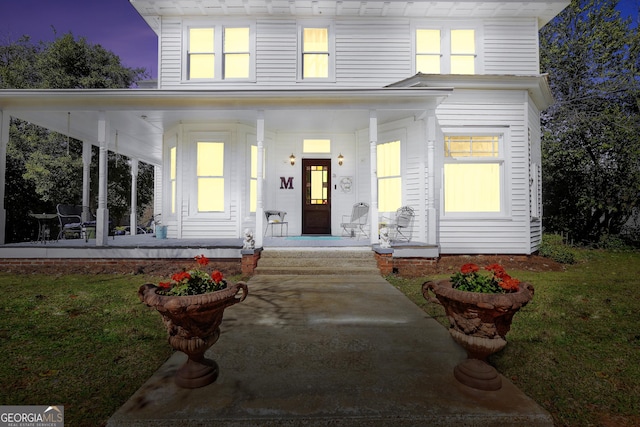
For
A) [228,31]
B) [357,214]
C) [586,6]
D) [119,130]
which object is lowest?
[357,214]

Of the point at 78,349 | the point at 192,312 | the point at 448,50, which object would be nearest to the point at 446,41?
the point at 448,50

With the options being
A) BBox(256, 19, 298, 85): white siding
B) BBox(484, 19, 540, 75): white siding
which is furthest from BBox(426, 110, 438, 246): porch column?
BBox(256, 19, 298, 85): white siding

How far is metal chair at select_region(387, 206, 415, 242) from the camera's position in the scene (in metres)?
8.74

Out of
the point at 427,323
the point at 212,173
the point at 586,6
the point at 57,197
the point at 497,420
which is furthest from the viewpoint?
the point at 586,6

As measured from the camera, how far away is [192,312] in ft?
7.84

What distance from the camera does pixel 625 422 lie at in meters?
2.33

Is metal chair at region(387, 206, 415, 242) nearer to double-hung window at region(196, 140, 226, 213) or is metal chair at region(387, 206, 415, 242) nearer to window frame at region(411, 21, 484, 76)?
window frame at region(411, 21, 484, 76)

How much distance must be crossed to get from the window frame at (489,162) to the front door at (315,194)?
3454 mm

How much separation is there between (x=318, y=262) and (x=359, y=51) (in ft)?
21.8

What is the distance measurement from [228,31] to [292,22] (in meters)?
1.95

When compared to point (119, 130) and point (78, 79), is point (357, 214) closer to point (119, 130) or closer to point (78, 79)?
→ point (119, 130)

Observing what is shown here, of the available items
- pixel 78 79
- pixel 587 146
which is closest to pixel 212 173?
pixel 78 79

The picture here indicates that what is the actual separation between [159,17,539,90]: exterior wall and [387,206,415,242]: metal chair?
156 inches

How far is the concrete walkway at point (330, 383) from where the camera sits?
7.22ft
